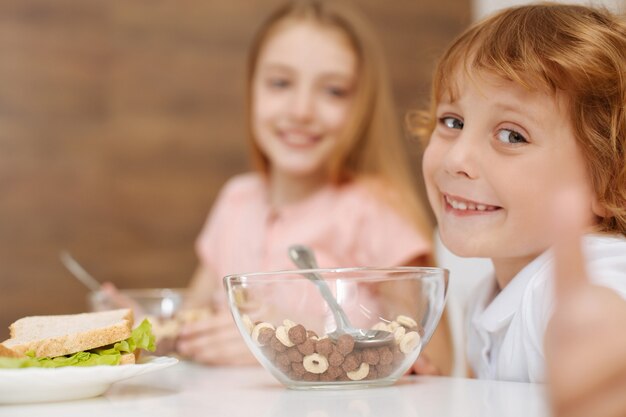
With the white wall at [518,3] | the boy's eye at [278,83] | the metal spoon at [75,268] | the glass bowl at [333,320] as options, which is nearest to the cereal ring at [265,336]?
the glass bowl at [333,320]

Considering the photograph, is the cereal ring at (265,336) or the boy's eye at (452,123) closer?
the cereal ring at (265,336)

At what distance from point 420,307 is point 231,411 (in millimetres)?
263

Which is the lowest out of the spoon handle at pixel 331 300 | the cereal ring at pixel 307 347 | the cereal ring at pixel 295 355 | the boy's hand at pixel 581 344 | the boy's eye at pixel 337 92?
the cereal ring at pixel 295 355

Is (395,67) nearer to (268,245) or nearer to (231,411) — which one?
(268,245)

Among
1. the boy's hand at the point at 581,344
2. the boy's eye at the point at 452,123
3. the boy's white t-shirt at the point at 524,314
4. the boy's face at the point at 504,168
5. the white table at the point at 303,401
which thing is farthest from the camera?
the boy's eye at the point at 452,123

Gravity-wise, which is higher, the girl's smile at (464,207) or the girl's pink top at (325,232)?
the girl's smile at (464,207)

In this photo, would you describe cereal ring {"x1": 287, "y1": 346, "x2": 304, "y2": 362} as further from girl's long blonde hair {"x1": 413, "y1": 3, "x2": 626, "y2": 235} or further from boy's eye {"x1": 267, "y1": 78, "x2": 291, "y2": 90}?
boy's eye {"x1": 267, "y1": 78, "x2": 291, "y2": 90}

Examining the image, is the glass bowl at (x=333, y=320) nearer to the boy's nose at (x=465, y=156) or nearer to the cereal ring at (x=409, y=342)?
the cereal ring at (x=409, y=342)

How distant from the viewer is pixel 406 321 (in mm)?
959

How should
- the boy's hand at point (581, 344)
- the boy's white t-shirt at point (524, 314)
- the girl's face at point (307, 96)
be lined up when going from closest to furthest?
1. the boy's hand at point (581, 344)
2. the boy's white t-shirt at point (524, 314)
3. the girl's face at point (307, 96)

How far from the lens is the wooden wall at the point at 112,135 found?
9.11 ft

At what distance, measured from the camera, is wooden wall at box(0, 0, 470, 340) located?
2775 millimetres

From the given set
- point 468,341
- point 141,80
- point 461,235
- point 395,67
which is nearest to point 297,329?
point 461,235

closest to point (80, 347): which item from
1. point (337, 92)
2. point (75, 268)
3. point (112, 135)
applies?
point (337, 92)
